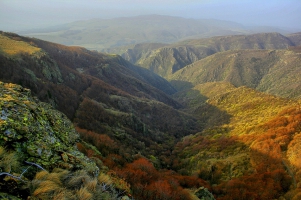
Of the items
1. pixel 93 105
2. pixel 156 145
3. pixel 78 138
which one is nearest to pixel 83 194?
pixel 78 138

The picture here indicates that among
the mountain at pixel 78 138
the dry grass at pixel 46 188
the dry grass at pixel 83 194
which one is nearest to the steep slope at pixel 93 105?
the mountain at pixel 78 138

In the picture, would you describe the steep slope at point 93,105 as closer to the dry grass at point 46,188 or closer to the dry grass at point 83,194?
the dry grass at point 83,194

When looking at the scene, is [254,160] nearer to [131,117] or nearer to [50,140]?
[131,117]

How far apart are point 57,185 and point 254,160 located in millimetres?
39759

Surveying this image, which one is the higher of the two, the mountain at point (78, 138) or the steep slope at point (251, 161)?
the mountain at point (78, 138)

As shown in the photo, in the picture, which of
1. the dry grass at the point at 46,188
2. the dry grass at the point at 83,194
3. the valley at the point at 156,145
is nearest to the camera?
the dry grass at the point at 46,188

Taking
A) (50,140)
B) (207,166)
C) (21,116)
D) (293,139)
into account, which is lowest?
(207,166)

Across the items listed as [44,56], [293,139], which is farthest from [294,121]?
[44,56]

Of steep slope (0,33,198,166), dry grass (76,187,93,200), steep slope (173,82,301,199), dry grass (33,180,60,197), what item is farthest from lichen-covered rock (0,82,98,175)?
steep slope (173,82,301,199)

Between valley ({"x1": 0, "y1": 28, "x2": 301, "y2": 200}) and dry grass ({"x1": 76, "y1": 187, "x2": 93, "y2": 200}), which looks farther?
valley ({"x1": 0, "y1": 28, "x2": 301, "y2": 200})

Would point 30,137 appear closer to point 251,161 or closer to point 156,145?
point 251,161

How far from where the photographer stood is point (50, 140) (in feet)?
37.4

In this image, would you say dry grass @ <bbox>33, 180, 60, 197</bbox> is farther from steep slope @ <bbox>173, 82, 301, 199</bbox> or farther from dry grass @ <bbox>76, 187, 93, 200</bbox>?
steep slope @ <bbox>173, 82, 301, 199</bbox>

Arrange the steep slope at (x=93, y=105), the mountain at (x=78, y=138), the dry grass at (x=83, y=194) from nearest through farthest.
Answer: the dry grass at (x=83, y=194), the mountain at (x=78, y=138), the steep slope at (x=93, y=105)
